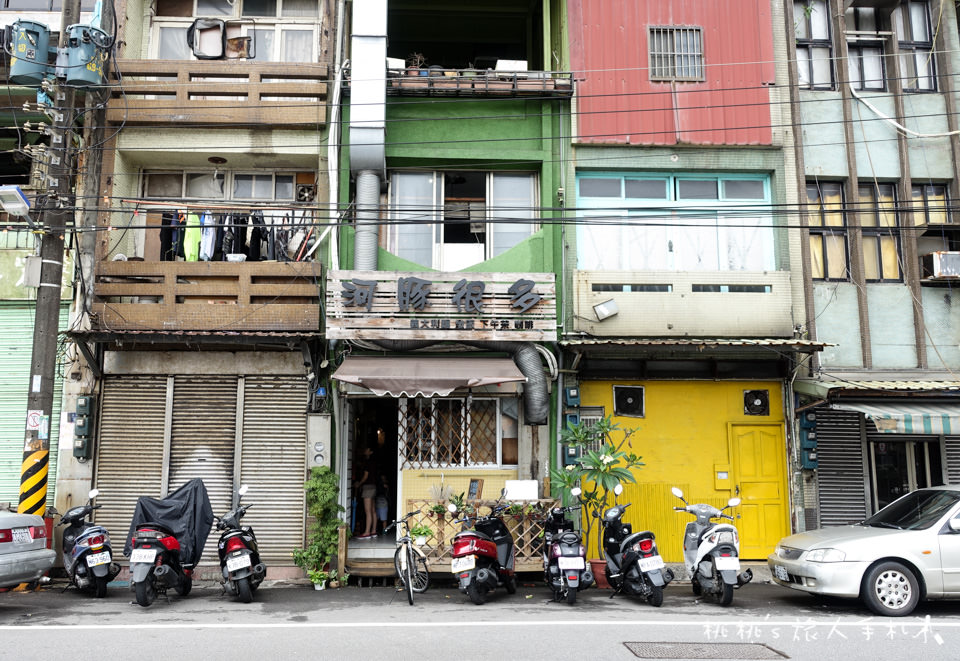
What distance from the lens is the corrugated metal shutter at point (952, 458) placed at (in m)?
13.3

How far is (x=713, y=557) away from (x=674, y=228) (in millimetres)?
6388

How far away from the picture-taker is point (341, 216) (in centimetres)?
1345

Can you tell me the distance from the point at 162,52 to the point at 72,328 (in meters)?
5.77

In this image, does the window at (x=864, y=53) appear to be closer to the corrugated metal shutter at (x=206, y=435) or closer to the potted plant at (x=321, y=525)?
the potted plant at (x=321, y=525)

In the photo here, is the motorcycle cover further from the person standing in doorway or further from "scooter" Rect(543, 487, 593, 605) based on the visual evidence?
"scooter" Rect(543, 487, 593, 605)

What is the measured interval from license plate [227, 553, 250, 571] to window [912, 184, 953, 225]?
13.2 metres

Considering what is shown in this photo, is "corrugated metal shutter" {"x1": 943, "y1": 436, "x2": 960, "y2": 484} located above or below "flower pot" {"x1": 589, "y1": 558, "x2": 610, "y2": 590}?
above

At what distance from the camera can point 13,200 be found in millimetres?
11070

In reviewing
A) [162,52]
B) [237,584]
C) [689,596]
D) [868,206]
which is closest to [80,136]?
[162,52]

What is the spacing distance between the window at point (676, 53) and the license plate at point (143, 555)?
38.1 ft

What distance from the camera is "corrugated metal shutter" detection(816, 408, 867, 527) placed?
13234 mm

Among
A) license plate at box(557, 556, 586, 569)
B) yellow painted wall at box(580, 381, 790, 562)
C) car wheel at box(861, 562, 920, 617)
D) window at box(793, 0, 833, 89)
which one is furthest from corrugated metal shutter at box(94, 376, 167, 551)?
window at box(793, 0, 833, 89)

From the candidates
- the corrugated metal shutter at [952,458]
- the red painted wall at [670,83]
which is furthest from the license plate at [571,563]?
the corrugated metal shutter at [952,458]

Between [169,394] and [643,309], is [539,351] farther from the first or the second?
[169,394]
